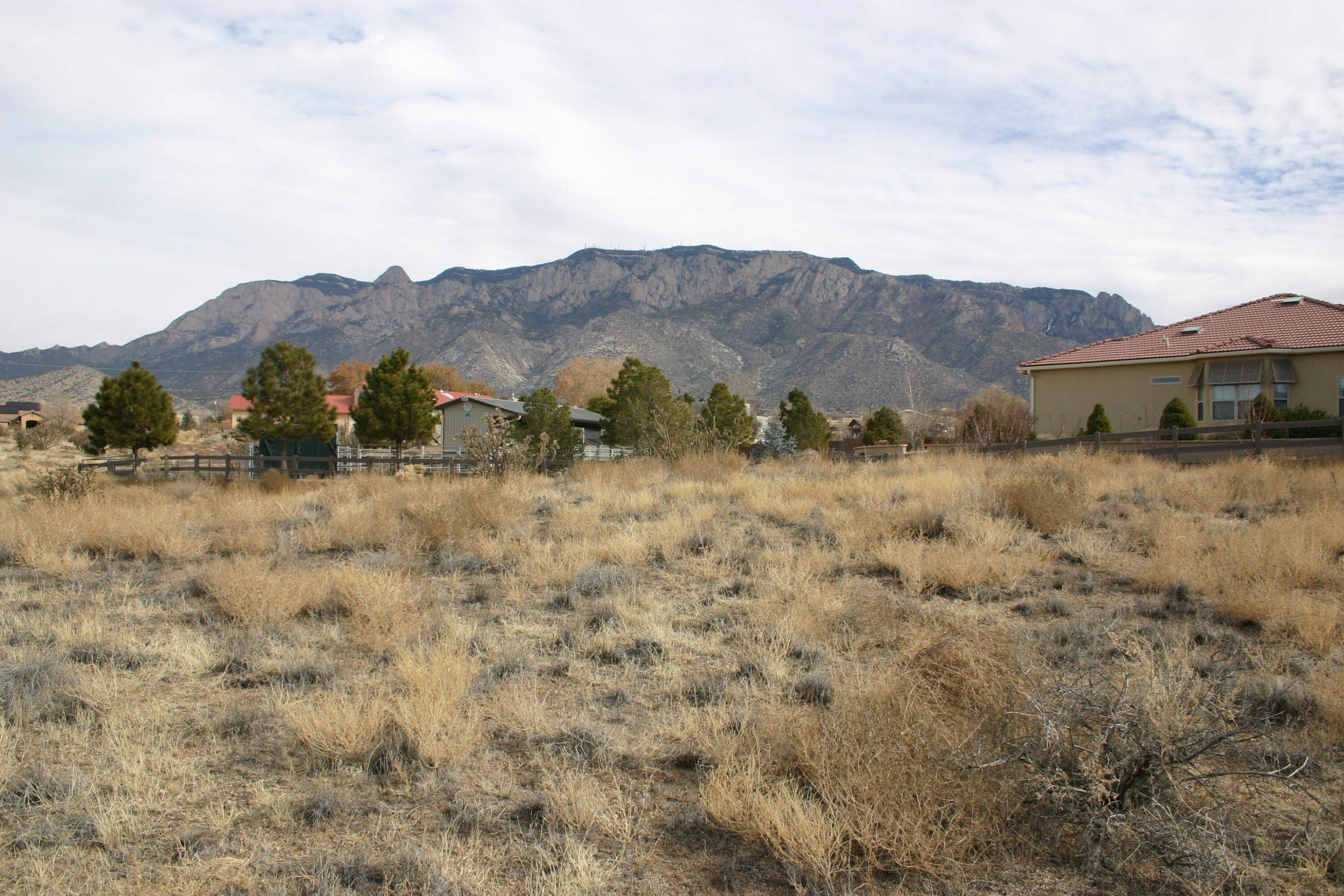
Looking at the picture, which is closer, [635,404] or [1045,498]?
[1045,498]

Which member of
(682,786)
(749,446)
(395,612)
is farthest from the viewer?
(749,446)

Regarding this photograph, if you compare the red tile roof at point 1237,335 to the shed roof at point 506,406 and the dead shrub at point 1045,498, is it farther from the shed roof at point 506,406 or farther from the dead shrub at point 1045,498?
the shed roof at point 506,406

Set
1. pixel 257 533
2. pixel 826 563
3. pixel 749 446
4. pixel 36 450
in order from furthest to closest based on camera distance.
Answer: pixel 36 450 → pixel 749 446 → pixel 257 533 → pixel 826 563

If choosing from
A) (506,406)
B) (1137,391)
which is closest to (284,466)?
(1137,391)

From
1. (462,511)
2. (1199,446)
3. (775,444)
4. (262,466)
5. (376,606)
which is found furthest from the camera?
(775,444)

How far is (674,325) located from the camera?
395 feet

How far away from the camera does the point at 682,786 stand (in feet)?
12.8

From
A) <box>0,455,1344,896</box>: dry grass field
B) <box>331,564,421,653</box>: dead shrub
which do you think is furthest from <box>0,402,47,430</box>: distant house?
<box>0,455,1344,896</box>: dry grass field

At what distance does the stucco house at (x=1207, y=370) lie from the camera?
26438mm

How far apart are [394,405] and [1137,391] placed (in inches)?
1472

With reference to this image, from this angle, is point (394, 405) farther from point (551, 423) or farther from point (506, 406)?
point (506, 406)

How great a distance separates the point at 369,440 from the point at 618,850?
152 ft

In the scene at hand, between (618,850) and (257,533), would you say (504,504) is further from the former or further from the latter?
(618,850)

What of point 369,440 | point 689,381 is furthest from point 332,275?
point 369,440
